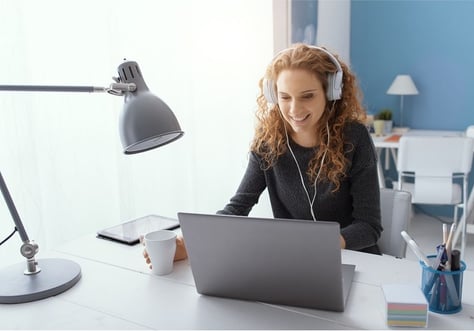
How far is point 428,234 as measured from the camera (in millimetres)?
3340

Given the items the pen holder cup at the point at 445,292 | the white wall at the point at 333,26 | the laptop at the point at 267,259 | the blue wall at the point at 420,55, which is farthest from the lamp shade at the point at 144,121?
the blue wall at the point at 420,55

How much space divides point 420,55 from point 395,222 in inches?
104

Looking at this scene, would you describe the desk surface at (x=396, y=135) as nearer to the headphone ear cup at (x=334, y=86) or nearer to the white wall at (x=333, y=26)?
the white wall at (x=333, y=26)

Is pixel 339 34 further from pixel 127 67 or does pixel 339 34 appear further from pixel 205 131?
pixel 127 67

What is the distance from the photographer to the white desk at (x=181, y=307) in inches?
34.3

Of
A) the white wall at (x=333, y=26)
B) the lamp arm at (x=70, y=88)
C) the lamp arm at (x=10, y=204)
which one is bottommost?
the lamp arm at (x=10, y=204)

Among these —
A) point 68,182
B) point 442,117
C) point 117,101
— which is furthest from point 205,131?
point 442,117

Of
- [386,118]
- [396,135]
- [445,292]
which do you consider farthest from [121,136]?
[386,118]

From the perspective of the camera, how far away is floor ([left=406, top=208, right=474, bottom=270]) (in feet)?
9.66

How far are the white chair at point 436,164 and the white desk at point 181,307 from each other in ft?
6.02

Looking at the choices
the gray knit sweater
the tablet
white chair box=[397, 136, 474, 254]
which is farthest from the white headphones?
white chair box=[397, 136, 474, 254]

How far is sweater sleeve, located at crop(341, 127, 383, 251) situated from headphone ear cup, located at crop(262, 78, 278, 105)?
0.86 feet

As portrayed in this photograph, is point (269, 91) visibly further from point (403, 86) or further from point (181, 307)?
point (403, 86)

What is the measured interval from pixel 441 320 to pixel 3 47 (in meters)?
1.44
